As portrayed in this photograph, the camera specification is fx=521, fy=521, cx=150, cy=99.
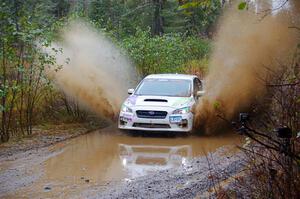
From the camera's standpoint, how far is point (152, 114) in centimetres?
1384

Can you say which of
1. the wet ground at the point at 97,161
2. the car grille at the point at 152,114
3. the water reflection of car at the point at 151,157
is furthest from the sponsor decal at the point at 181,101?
the water reflection of car at the point at 151,157

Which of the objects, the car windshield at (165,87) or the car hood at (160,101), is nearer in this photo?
the car hood at (160,101)

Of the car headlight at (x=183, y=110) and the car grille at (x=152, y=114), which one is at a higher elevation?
the car headlight at (x=183, y=110)

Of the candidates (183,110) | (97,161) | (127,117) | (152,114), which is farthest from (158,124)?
(97,161)

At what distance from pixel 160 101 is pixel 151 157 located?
3.24 m

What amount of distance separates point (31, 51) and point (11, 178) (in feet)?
15.7

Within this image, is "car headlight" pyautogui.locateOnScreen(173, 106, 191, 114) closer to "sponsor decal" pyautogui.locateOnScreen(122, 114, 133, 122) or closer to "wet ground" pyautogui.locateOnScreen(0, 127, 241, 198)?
"wet ground" pyautogui.locateOnScreen(0, 127, 241, 198)

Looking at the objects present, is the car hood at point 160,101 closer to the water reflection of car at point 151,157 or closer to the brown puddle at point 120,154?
the brown puddle at point 120,154

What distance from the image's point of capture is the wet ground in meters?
8.81

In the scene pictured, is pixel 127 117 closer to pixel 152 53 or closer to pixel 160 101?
pixel 160 101

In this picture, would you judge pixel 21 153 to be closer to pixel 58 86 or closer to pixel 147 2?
pixel 58 86

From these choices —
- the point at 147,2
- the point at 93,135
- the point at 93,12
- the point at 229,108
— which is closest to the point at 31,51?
the point at 93,135

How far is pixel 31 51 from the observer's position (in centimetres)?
1334

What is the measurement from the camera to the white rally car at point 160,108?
45.0 feet
